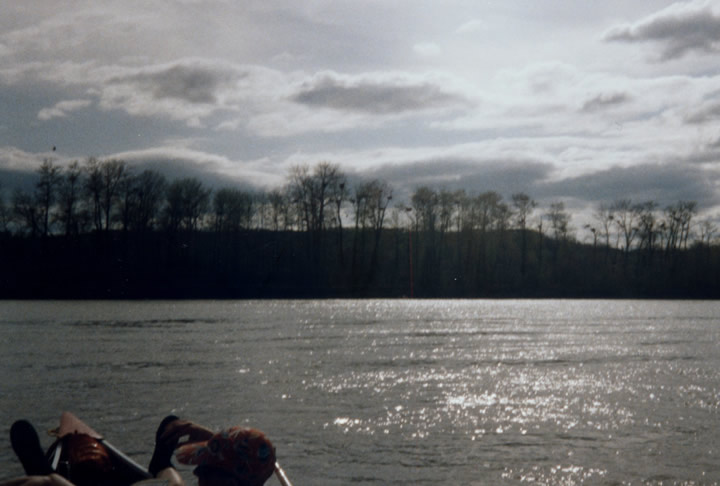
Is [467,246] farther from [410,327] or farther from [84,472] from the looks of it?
[84,472]

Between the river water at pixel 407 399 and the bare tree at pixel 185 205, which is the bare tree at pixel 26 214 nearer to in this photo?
the bare tree at pixel 185 205

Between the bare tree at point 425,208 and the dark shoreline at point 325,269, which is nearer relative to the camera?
the dark shoreline at point 325,269

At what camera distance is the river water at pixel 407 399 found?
1160 centimetres

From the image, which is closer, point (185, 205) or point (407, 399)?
point (407, 399)

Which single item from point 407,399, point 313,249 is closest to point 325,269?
point 313,249

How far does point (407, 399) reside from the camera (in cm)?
1767

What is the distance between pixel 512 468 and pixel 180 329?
31.1 meters

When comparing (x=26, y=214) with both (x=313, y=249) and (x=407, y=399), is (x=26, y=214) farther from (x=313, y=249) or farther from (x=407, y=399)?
(x=407, y=399)

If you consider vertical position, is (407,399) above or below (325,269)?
below

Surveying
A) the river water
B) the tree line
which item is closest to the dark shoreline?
the tree line

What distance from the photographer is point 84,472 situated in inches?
260

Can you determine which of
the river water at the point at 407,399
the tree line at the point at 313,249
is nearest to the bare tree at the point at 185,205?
the tree line at the point at 313,249

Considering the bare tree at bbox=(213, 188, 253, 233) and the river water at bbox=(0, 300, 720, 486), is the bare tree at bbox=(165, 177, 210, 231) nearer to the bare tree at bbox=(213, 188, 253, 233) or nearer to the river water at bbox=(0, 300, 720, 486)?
the bare tree at bbox=(213, 188, 253, 233)

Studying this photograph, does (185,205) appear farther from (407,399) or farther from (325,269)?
(407,399)
